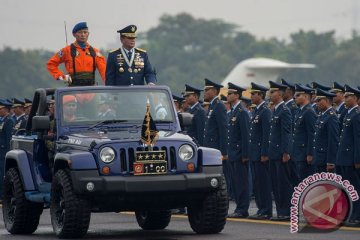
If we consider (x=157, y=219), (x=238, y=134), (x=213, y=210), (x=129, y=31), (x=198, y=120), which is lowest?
(x=157, y=219)

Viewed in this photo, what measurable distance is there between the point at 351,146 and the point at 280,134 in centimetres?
170

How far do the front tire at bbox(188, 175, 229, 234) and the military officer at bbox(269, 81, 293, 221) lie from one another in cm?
336

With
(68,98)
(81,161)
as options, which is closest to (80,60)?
(68,98)

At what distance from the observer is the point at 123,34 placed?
1916 centimetres

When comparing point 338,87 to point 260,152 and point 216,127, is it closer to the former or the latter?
point 260,152

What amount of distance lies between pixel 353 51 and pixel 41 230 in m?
102

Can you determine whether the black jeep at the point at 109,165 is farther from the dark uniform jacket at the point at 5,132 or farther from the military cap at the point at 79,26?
the dark uniform jacket at the point at 5,132

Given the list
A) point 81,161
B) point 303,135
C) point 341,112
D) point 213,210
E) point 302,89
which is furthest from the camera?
point 302,89

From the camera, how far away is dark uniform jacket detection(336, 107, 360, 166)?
63.7 ft

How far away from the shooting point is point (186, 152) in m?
16.9

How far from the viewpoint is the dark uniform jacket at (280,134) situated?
68.4 feet

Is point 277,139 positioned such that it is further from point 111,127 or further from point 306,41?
point 306,41

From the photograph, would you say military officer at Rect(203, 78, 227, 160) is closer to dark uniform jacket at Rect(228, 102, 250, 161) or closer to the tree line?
dark uniform jacket at Rect(228, 102, 250, 161)

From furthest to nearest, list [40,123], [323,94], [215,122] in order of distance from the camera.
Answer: [215,122]
[323,94]
[40,123]
